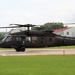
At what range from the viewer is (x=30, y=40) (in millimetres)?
36344

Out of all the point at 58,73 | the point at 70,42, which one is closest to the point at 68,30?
the point at 70,42

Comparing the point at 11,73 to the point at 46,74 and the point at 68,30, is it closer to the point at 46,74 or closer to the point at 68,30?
the point at 46,74

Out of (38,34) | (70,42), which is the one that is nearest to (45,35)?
(38,34)

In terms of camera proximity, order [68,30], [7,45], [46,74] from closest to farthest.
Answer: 1. [46,74]
2. [7,45]
3. [68,30]

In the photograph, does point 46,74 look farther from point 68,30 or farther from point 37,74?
point 68,30

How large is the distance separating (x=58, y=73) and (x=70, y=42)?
22911 mm

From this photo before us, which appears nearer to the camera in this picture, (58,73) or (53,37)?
(58,73)

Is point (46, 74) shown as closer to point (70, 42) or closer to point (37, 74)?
point (37, 74)

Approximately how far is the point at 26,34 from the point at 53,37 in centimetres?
345

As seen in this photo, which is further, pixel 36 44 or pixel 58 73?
pixel 36 44

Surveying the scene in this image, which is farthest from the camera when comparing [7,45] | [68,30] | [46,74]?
[68,30]

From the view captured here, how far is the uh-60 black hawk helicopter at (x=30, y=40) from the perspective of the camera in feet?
117

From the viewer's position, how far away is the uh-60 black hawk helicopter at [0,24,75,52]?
117ft

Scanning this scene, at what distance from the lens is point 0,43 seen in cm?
3578
